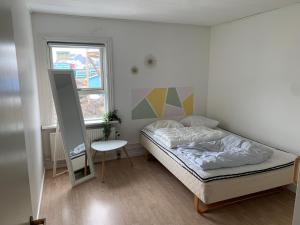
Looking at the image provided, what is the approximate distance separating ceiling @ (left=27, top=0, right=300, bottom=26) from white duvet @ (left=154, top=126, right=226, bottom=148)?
167 centimetres

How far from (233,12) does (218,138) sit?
68.4 inches

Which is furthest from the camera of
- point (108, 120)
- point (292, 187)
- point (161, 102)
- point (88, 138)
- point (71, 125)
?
point (161, 102)

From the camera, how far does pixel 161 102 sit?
13.2ft

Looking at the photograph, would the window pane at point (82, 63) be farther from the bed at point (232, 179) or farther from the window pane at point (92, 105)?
the bed at point (232, 179)

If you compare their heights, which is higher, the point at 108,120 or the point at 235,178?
the point at 108,120

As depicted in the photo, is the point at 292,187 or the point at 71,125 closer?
the point at 292,187

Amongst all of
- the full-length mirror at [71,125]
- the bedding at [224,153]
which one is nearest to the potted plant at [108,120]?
the full-length mirror at [71,125]

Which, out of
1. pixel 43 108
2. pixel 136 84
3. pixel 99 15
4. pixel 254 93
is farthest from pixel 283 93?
pixel 43 108

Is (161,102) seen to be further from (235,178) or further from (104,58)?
(235,178)

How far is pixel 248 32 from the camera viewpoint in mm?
3326

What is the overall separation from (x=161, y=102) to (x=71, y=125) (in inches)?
63.1

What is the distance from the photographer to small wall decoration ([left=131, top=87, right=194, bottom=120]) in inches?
152

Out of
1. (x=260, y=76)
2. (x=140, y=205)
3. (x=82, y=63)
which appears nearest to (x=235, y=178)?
(x=140, y=205)

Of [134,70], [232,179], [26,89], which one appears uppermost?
[134,70]
